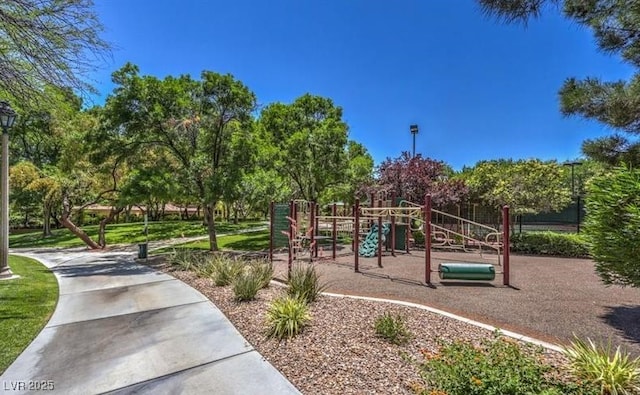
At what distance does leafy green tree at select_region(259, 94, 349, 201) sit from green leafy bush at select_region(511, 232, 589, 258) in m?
8.44

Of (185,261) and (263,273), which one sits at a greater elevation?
(263,273)

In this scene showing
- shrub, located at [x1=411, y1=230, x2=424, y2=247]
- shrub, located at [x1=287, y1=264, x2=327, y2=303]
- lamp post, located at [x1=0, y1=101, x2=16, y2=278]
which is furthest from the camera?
shrub, located at [x1=411, y1=230, x2=424, y2=247]

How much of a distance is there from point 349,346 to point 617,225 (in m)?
4.10

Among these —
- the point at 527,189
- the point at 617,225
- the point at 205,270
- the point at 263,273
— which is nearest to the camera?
the point at 617,225

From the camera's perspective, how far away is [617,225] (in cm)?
453

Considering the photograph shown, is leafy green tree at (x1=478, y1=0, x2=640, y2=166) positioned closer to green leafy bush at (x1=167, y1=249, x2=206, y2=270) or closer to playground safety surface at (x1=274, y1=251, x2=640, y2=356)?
playground safety surface at (x1=274, y1=251, x2=640, y2=356)

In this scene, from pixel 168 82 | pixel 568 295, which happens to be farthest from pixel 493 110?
pixel 168 82

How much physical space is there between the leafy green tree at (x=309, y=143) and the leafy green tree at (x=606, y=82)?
10.4 m

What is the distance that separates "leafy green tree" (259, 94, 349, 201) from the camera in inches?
635

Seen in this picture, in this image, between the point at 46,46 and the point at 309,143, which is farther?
the point at 309,143

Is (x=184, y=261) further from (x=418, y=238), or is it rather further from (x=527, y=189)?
(x=527, y=189)

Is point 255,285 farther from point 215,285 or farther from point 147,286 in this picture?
point 147,286

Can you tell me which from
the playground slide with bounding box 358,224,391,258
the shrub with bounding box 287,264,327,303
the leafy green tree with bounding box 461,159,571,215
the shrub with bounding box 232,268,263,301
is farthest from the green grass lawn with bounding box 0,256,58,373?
the leafy green tree with bounding box 461,159,571,215

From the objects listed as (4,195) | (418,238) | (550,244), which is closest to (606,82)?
(550,244)
